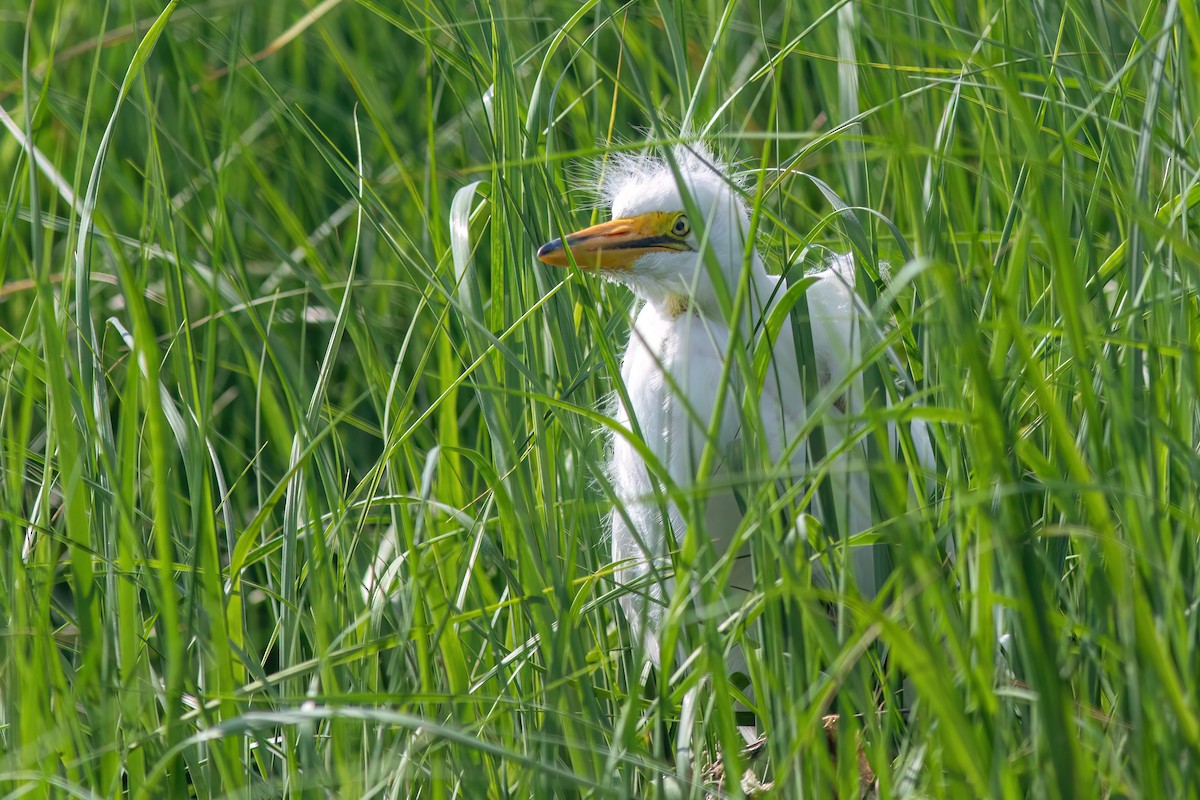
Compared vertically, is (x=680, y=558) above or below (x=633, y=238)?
below

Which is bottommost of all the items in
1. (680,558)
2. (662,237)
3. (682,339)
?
(680,558)

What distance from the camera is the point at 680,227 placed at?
2.13m

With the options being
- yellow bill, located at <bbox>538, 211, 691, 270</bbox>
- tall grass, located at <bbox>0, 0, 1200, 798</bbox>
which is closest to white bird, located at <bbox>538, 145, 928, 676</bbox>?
yellow bill, located at <bbox>538, 211, 691, 270</bbox>

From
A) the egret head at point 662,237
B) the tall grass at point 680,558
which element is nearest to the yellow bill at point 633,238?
the egret head at point 662,237

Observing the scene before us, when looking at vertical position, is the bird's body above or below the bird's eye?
below

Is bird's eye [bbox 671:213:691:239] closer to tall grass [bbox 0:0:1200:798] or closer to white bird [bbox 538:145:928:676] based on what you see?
white bird [bbox 538:145:928:676]

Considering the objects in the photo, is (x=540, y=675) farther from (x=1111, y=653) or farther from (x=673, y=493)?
(x=1111, y=653)

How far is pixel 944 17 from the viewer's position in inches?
69.6

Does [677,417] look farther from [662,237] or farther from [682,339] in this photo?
→ [662,237]

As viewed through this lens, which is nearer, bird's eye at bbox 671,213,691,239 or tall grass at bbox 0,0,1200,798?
tall grass at bbox 0,0,1200,798

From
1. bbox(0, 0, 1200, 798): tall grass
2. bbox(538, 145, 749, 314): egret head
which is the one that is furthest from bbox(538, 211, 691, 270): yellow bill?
bbox(0, 0, 1200, 798): tall grass

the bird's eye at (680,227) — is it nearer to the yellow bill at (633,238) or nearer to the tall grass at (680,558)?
the yellow bill at (633,238)

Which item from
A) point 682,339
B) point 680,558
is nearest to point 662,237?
point 682,339

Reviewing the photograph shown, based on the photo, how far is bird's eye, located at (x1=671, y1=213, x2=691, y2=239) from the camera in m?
2.12
